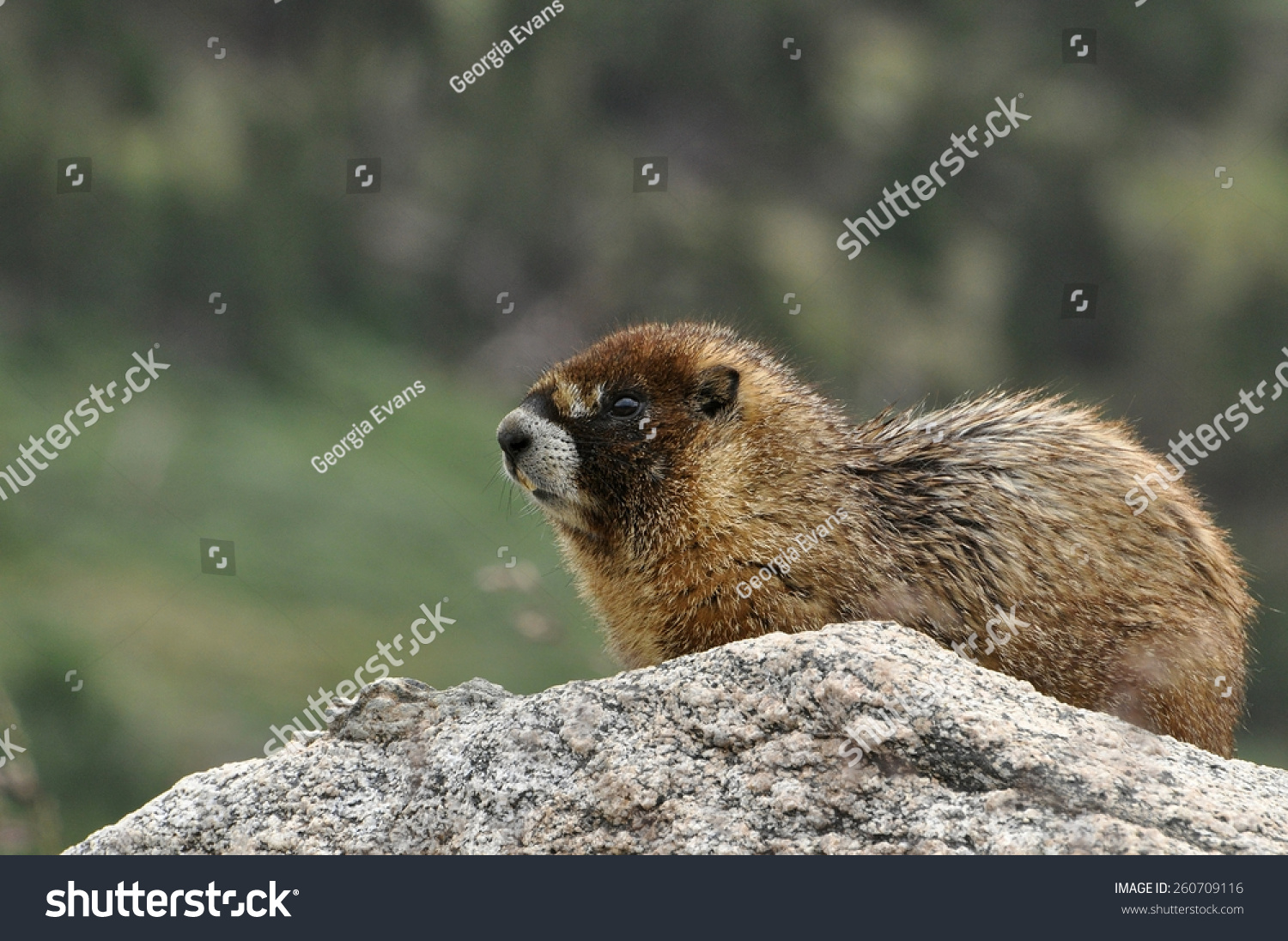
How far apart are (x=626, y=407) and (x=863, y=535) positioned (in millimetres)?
952

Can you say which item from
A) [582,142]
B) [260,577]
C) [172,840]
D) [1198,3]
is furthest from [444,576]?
[1198,3]

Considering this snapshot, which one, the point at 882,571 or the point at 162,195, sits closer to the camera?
the point at 882,571

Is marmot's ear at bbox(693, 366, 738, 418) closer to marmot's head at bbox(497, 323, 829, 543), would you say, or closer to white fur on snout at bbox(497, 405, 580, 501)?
marmot's head at bbox(497, 323, 829, 543)

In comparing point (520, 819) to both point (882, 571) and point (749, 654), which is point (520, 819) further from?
point (882, 571)

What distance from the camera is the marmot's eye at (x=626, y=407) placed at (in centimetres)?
452

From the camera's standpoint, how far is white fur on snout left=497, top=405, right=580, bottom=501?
4.39 m

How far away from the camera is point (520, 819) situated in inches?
124

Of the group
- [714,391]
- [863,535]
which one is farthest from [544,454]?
[863,535]

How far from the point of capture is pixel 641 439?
4469 millimetres

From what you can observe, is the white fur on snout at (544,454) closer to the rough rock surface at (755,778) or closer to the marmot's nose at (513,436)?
the marmot's nose at (513,436)

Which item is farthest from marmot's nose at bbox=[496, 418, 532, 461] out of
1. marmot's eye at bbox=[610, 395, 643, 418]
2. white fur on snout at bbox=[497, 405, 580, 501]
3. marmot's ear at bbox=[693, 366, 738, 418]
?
marmot's ear at bbox=[693, 366, 738, 418]

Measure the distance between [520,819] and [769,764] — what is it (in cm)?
64

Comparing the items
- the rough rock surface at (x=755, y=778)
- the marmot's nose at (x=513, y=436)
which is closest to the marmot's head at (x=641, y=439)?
the marmot's nose at (x=513, y=436)

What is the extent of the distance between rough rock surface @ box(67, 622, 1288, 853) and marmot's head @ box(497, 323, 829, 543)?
98 centimetres
